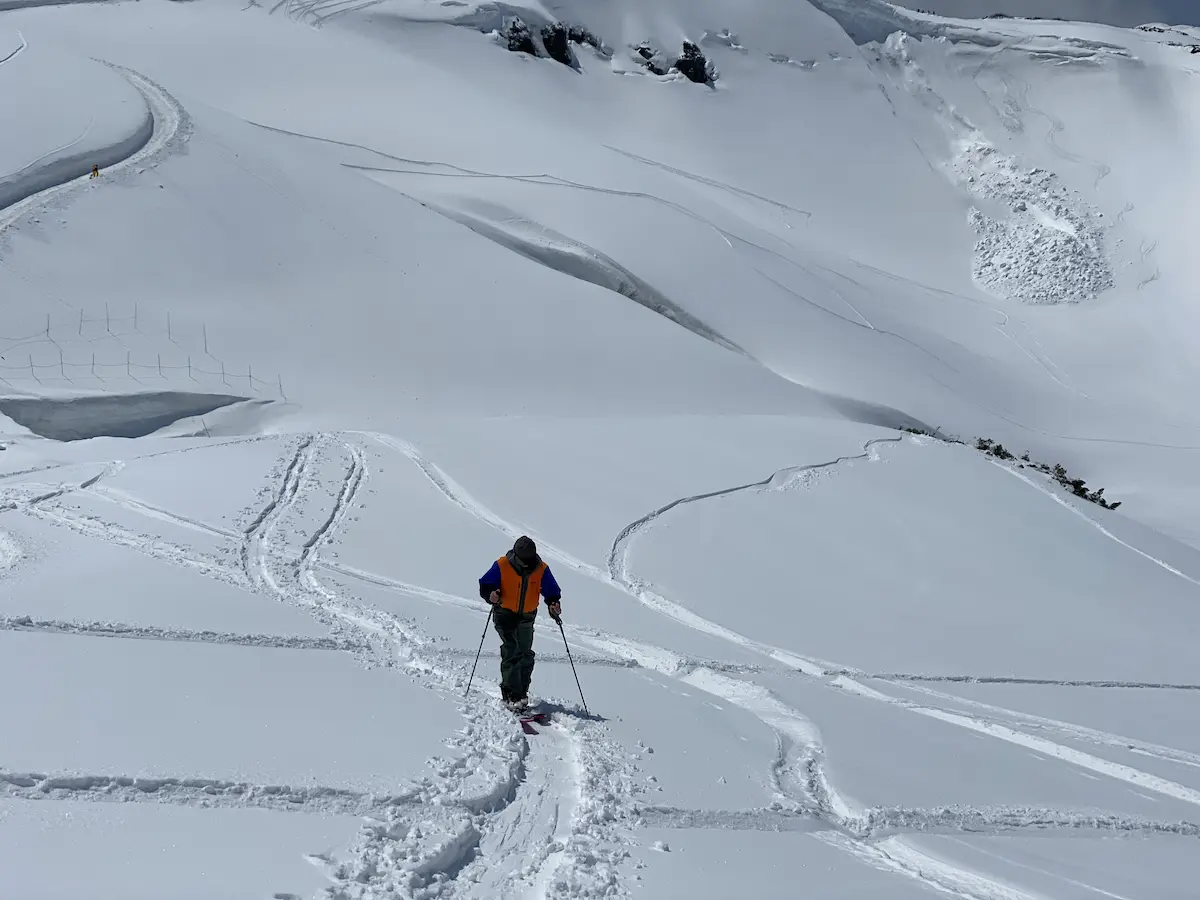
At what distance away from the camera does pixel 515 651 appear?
7527 mm

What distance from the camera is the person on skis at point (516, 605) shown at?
7.48 meters

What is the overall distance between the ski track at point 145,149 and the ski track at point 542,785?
15701 millimetres

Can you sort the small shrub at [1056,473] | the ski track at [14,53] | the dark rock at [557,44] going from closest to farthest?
the small shrub at [1056,473]
the ski track at [14,53]
the dark rock at [557,44]

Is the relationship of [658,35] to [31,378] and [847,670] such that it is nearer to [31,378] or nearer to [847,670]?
[31,378]

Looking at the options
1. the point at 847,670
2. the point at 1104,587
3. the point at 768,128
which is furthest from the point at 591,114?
the point at 847,670

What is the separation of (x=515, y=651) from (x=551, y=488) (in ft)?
26.7

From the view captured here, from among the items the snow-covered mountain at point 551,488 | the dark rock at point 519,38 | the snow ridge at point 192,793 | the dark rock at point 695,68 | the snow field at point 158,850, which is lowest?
the snow-covered mountain at point 551,488

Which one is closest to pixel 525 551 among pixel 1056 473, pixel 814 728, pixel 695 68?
pixel 814 728

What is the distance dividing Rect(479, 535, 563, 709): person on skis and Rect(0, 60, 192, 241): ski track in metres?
20.9

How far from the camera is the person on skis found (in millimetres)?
7477

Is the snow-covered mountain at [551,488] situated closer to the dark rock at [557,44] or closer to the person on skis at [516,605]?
the person on skis at [516,605]

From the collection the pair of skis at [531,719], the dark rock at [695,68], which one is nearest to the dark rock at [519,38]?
the dark rock at [695,68]

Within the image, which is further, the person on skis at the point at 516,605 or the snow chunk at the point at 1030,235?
the snow chunk at the point at 1030,235

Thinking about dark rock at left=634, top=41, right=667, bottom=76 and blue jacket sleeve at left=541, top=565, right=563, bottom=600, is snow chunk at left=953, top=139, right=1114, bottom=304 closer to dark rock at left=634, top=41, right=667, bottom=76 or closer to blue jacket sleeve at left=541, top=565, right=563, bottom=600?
dark rock at left=634, top=41, right=667, bottom=76
